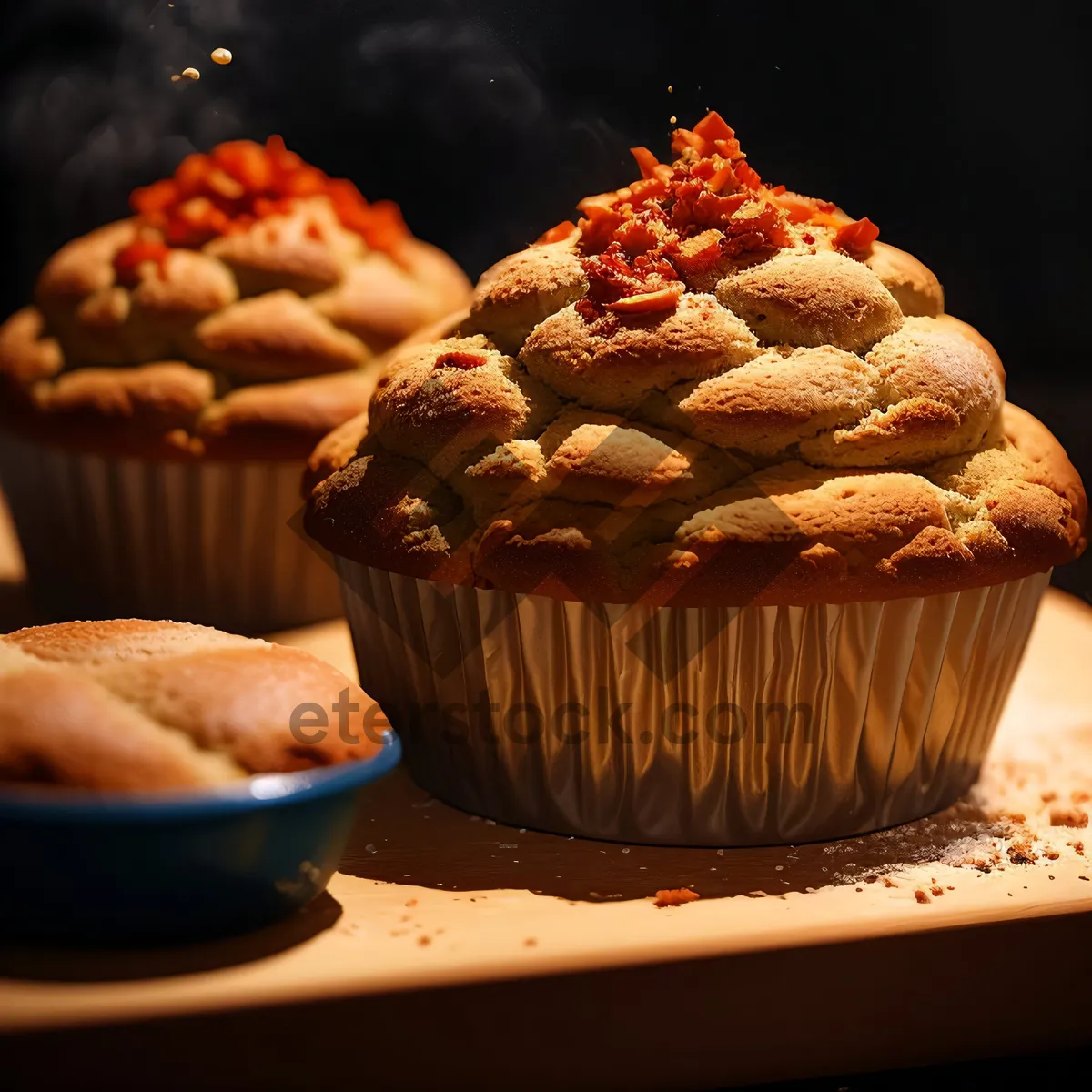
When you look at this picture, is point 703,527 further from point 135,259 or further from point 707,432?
point 135,259

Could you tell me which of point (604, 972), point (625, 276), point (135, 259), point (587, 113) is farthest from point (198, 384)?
point (604, 972)

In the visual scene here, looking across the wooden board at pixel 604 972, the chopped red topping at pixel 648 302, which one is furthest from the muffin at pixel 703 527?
the wooden board at pixel 604 972

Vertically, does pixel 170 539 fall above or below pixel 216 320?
below

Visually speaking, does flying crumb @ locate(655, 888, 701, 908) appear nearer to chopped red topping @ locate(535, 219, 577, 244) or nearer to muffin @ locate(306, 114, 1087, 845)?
muffin @ locate(306, 114, 1087, 845)

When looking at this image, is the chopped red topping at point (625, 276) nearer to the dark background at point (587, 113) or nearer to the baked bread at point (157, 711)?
the dark background at point (587, 113)

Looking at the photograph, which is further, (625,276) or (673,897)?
(625,276)

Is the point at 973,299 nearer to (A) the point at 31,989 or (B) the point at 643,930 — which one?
(B) the point at 643,930
